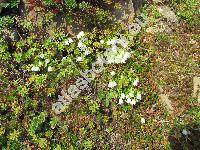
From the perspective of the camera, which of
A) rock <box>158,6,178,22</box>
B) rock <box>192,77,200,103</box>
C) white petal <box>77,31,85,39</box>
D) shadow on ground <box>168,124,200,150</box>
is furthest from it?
rock <box>158,6,178,22</box>

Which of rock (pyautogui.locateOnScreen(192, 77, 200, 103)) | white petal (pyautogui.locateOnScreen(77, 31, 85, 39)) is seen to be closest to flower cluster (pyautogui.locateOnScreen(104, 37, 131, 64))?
white petal (pyautogui.locateOnScreen(77, 31, 85, 39))

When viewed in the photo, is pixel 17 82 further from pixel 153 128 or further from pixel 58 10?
pixel 153 128

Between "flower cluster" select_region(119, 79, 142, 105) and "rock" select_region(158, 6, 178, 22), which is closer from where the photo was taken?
Result: "flower cluster" select_region(119, 79, 142, 105)

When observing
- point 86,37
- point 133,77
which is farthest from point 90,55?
point 133,77

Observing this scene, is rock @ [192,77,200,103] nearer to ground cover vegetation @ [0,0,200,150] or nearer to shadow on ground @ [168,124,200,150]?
ground cover vegetation @ [0,0,200,150]

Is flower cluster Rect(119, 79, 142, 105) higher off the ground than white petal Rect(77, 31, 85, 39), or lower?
lower

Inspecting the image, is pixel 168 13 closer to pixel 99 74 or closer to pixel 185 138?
pixel 99 74

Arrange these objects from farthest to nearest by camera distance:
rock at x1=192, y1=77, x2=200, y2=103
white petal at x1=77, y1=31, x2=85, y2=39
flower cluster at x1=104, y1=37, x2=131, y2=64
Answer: white petal at x1=77, y1=31, x2=85, y2=39 → flower cluster at x1=104, y1=37, x2=131, y2=64 → rock at x1=192, y1=77, x2=200, y2=103
